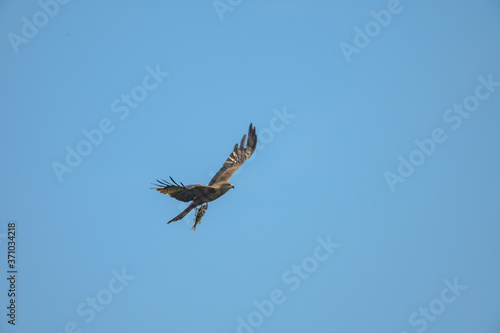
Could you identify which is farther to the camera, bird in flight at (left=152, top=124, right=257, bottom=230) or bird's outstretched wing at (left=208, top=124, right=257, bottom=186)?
bird's outstretched wing at (left=208, top=124, right=257, bottom=186)

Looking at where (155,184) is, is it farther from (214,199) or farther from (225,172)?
(225,172)

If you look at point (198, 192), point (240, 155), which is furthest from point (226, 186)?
point (240, 155)

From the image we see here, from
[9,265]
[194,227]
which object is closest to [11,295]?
[9,265]

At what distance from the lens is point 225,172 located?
29078mm

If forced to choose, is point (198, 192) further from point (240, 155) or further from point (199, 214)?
point (240, 155)

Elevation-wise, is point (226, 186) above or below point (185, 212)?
below

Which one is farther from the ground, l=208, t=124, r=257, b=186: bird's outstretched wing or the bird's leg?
l=208, t=124, r=257, b=186: bird's outstretched wing

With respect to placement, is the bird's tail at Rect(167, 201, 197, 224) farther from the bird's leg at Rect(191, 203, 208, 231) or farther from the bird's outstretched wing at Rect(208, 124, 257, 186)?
the bird's outstretched wing at Rect(208, 124, 257, 186)

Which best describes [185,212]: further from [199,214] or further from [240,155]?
[240,155]

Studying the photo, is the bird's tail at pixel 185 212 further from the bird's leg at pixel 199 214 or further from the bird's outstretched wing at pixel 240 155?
the bird's outstretched wing at pixel 240 155

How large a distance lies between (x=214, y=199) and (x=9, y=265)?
1244 centimetres

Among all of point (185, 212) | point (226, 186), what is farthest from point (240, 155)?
point (185, 212)

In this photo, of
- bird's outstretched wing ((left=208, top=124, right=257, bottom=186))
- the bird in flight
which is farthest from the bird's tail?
bird's outstretched wing ((left=208, top=124, right=257, bottom=186))

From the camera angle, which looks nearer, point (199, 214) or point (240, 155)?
point (199, 214)
